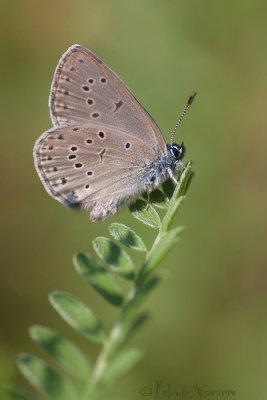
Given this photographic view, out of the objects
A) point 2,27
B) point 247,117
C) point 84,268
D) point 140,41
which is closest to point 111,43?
point 140,41

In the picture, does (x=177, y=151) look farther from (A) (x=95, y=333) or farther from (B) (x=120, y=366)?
(B) (x=120, y=366)

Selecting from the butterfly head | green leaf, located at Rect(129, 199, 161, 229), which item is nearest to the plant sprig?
green leaf, located at Rect(129, 199, 161, 229)

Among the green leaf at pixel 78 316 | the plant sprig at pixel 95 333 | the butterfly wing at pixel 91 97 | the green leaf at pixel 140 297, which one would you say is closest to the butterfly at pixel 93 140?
the butterfly wing at pixel 91 97

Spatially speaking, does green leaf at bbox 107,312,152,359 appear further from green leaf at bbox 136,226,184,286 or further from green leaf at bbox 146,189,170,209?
green leaf at bbox 146,189,170,209

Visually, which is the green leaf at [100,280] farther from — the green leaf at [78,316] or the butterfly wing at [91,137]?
the butterfly wing at [91,137]

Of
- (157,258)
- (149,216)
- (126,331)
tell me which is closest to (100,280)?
(157,258)

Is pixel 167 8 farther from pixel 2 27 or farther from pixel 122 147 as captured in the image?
pixel 122 147
